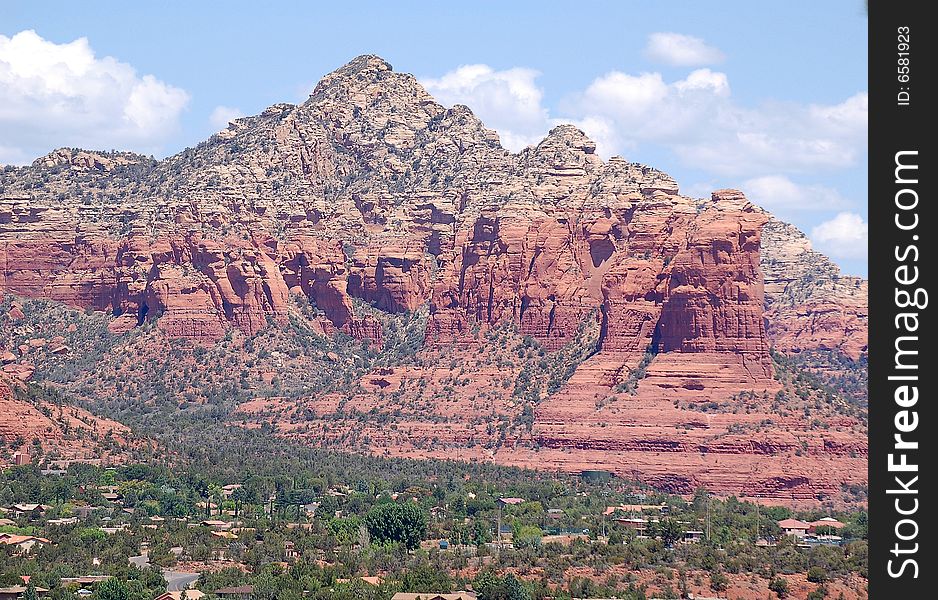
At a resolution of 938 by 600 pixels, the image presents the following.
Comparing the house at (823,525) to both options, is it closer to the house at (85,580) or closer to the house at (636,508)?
the house at (636,508)

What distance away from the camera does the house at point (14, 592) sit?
259ft

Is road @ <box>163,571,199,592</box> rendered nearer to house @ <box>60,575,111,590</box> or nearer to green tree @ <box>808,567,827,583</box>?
house @ <box>60,575,111,590</box>

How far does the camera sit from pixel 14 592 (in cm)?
8000

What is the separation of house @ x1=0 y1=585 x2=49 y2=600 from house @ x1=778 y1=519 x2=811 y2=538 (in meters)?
50.0

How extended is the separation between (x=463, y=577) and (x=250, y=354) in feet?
348

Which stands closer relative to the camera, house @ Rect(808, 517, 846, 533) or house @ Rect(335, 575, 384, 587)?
house @ Rect(335, 575, 384, 587)

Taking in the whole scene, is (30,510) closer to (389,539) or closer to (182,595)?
(389,539)

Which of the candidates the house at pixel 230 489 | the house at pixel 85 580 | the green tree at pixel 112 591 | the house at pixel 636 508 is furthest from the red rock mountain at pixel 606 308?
the green tree at pixel 112 591

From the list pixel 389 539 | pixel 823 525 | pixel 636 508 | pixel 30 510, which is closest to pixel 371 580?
pixel 389 539
